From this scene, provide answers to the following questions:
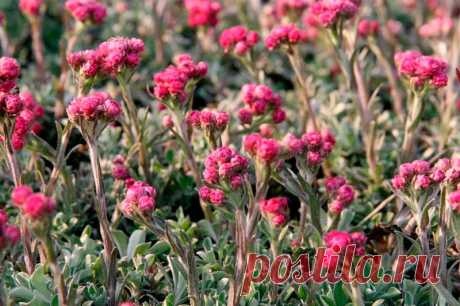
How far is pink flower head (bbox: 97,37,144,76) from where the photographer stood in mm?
2143

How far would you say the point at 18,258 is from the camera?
225 cm

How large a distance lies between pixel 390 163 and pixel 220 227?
860 millimetres

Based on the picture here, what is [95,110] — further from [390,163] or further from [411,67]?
[390,163]

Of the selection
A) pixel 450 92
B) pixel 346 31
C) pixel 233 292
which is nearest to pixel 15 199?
pixel 233 292

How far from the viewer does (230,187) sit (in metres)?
1.78

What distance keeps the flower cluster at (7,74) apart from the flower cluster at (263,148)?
710 millimetres

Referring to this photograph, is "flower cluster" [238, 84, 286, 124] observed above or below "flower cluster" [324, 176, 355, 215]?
above

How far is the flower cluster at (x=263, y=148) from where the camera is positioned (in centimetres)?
164

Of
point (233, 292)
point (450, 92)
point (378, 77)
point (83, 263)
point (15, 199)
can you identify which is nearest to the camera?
point (15, 199)

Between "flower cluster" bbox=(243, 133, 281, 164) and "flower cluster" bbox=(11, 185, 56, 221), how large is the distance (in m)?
0.48

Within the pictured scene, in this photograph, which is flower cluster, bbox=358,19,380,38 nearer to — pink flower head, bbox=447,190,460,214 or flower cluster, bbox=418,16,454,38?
flower cluster, bbox=418,16,454,38

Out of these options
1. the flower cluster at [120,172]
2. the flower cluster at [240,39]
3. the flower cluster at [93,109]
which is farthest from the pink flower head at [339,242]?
the flower cluster at [240,39]

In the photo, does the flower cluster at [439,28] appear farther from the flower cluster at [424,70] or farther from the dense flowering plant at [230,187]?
the flower cluster at [424,70]

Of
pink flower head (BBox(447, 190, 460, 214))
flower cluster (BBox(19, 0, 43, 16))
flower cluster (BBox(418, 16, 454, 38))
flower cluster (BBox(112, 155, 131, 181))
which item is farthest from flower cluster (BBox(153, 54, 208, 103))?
flower cluster (BBox(418, 16, 454, 38))
